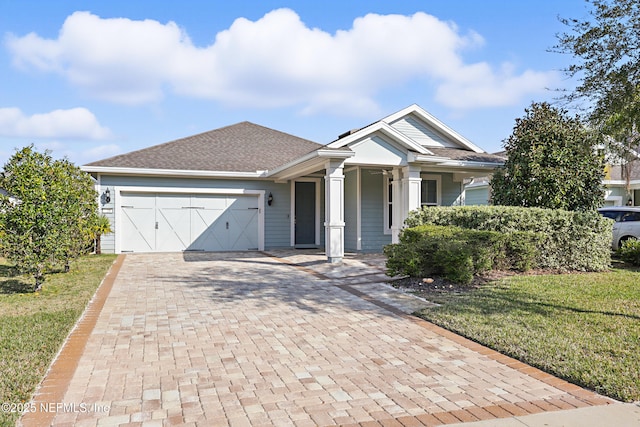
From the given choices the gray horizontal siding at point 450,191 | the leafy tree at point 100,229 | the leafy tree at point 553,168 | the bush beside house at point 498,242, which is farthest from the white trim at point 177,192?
the leafy tree at point 553,168

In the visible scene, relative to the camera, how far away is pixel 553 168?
11.4 meters

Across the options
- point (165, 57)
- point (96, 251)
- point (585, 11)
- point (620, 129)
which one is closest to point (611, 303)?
point (620, 129)

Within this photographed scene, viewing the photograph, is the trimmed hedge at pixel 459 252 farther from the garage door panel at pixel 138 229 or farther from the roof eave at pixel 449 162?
the garage door panel at pixel 138 229

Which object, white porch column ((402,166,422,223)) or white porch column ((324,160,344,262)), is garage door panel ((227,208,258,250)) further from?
white porch column ((402,166,422,223))

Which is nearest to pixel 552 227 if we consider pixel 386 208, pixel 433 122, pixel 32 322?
pixel 386 208

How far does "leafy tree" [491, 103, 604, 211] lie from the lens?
11.3 meters

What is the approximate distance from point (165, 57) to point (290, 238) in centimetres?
767

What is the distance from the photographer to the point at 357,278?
1009 cm

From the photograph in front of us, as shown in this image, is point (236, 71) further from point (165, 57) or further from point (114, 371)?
point (114, 371)

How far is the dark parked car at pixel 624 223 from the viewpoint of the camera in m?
13.9

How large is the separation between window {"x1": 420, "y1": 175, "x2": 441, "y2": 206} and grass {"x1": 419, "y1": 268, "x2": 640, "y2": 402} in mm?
7314

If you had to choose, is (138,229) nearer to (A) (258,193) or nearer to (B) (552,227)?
(A) (258,193)

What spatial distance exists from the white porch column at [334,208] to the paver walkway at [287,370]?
14.5ft

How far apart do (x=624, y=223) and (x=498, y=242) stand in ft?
23.7
